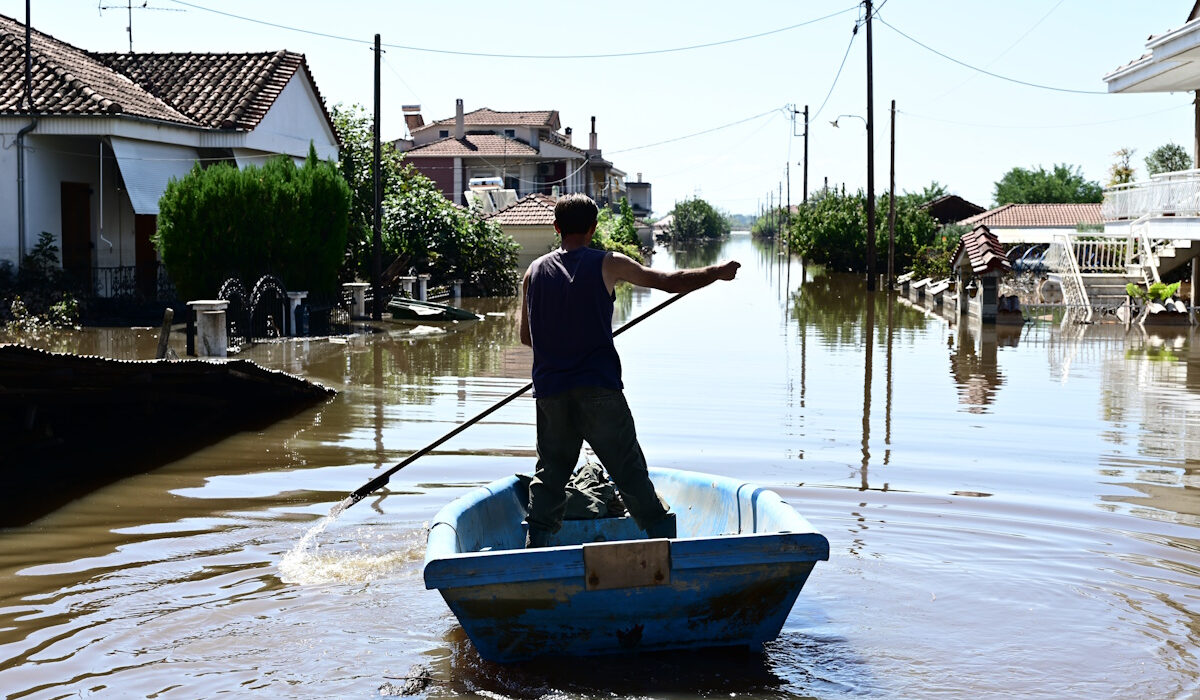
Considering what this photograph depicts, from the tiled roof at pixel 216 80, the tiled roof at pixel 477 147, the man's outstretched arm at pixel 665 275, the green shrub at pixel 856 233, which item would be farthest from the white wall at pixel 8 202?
the tiled roof at pixel 477 147

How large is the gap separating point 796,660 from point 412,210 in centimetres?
2731

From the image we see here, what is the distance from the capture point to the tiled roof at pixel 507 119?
75438 millimetres

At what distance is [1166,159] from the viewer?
8200 centimetres

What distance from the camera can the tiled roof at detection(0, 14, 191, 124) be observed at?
2273 cm

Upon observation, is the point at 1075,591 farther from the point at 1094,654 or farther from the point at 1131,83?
the point at 1131,83

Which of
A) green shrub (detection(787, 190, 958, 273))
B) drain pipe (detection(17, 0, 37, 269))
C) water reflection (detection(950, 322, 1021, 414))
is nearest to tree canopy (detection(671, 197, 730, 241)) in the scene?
green shrub (detection(787, 190, 958, 273))

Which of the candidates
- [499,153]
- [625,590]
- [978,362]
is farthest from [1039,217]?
[625,590]

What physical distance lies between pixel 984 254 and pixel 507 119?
52.8 metres

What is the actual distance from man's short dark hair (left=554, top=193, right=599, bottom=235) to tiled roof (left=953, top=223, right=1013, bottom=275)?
21588mm

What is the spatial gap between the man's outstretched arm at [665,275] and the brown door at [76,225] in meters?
20.0

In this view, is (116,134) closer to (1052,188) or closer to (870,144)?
(870,144)

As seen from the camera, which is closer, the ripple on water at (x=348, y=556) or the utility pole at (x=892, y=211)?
the ripple on water at (x=348, y=556)

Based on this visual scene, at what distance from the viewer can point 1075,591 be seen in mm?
6977

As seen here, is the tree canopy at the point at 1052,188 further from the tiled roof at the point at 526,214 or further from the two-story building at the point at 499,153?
the tiled roof at the point at 526,214
